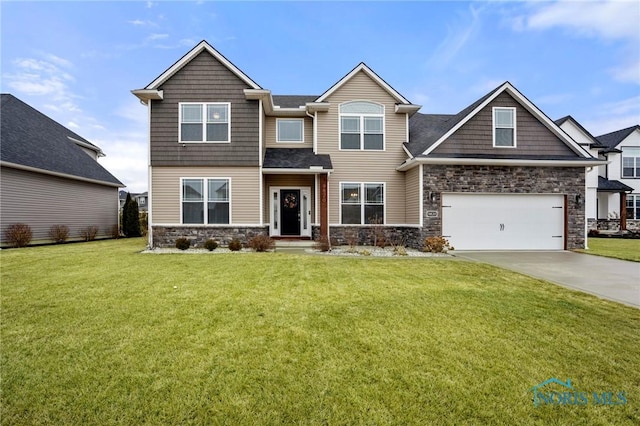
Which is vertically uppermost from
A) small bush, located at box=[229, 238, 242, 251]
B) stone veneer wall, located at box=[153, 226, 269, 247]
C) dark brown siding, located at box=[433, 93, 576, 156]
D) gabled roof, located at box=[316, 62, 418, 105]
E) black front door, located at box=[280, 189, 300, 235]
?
gabled roof, located at box=[316, 62, 418, 105]

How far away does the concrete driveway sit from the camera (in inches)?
233

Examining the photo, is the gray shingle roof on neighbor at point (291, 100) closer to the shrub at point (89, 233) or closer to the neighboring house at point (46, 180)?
the neighboring house at point (46, 180)

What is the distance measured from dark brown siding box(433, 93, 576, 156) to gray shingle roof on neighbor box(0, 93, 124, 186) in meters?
18.9

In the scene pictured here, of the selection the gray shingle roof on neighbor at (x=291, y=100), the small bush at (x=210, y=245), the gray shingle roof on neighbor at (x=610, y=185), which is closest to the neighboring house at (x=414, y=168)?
the small bush at (x=210, y=245)

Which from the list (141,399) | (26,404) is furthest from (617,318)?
(26,404)

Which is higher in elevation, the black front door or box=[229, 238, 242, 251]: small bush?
the black front door

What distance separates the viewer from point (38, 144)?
50.7ft

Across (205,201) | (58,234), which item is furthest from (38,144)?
(205,201)

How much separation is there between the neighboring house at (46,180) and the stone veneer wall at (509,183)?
17734 millimetres

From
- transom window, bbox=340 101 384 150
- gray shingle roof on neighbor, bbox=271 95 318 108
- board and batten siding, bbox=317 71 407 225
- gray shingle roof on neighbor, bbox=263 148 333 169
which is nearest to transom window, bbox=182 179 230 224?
gray shingle roof on neighbor, bbox=263 148 333 169

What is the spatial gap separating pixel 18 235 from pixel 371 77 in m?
16.9

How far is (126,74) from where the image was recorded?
16.6 meters

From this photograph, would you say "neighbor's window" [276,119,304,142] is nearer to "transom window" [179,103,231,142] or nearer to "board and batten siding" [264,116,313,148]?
"board and batten siding" [264,116,313,148]

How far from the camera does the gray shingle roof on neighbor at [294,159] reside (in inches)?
493
